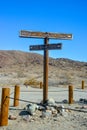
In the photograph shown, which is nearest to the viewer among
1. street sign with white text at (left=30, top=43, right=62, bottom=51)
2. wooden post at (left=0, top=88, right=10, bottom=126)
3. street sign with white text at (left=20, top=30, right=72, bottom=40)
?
wooden post at (left=0, top=88, right=10, bottom=126)

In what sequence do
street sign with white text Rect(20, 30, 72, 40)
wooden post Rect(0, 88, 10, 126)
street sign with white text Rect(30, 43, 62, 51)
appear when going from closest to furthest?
1. wooden post Rect(0, 88, 10, 126)
2. street sign with white text Rect(30, 43, 62, 51)
3. street sign with white text Rect(20, 30, 72, 40)

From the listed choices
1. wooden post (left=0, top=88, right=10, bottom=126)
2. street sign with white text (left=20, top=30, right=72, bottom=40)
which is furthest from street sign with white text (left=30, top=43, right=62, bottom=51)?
wooden post (left=0, top=88, right=10, bottom=126)

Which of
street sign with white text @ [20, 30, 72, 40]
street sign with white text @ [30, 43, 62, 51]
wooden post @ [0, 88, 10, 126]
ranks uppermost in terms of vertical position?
street sign with white text @ [20, 30, 72, 40]

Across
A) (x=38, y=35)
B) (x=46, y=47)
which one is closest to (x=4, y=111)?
(x=46, y=47)

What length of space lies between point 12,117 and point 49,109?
1460 mm

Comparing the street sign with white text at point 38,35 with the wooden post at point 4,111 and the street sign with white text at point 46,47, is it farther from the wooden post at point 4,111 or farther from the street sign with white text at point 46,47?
the wooden post at point 4,111

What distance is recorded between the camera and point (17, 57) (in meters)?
150

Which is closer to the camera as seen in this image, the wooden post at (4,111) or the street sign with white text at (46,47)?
the wooden post at (4,111)

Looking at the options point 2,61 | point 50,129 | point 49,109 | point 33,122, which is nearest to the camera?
point 50,129

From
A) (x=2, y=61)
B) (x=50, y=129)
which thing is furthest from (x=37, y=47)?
(x=2, y=61)

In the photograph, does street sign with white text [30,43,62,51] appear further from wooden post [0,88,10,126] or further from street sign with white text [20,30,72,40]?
wooden post [0,88,10,126]

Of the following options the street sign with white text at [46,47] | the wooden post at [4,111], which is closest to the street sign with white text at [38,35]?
the street sign with white text at [46,47]

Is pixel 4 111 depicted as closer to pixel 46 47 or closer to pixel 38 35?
pixel 46 47

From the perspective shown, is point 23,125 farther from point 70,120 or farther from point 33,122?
point 70,120
